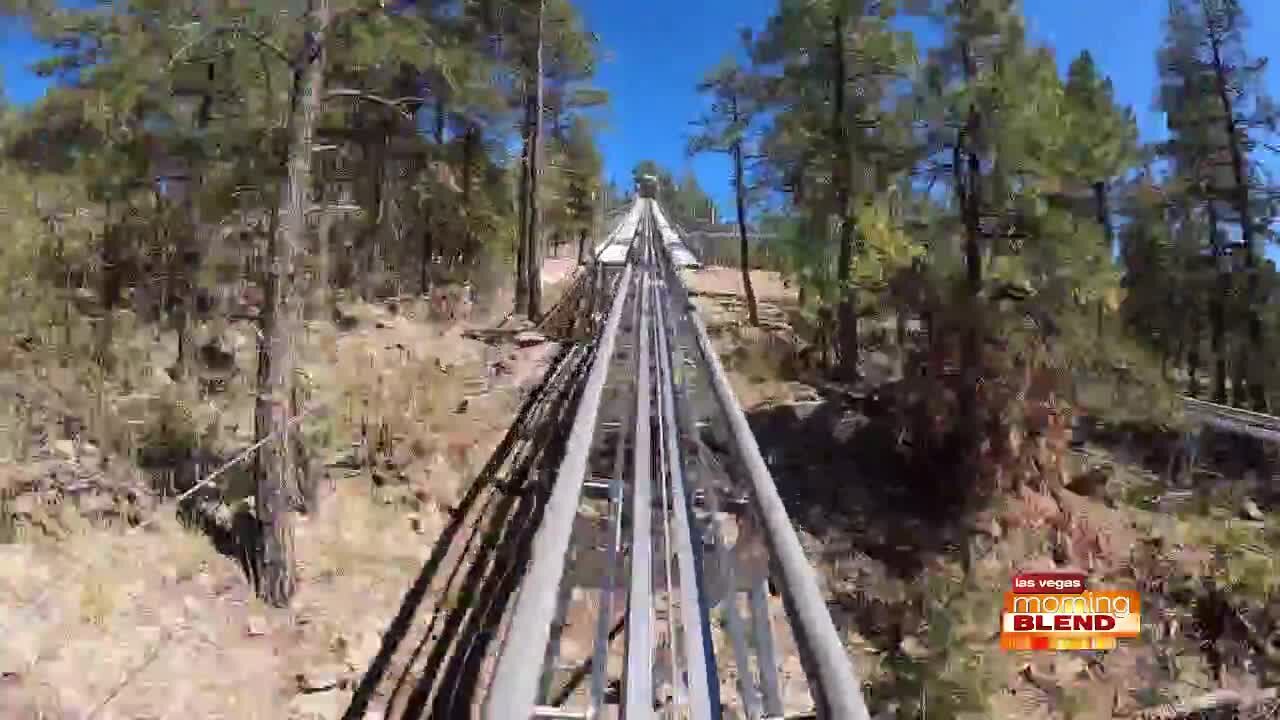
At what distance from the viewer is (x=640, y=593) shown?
15.4 ft

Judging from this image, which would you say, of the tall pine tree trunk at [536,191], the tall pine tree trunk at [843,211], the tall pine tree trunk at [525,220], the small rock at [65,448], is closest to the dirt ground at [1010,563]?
the tall pine tree trunk at [843,211]

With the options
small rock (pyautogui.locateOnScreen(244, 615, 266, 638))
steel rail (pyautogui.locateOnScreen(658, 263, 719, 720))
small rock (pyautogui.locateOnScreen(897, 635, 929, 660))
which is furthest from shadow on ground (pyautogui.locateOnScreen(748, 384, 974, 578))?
small rock (pyautogui.locateOnScreen(244, 615, 266, 638))

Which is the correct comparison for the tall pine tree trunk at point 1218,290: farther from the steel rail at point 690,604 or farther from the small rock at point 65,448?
the small rock at point 65,448

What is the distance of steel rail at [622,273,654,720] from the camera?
3686 millimetres

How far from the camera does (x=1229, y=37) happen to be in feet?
61.2

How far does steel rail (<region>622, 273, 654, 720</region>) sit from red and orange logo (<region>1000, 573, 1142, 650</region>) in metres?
4.87

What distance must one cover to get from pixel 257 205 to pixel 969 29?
11.3 meters

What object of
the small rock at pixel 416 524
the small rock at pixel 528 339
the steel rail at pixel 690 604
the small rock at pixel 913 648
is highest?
the small rock at pixel 528 339

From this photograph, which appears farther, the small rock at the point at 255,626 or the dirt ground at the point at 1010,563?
the dirt ground at the point at 1010,563

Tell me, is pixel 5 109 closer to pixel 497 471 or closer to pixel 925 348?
pixel 497 471

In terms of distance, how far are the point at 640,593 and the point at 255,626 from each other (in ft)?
8.52

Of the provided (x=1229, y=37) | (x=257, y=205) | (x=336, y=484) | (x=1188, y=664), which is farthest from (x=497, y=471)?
(x=1229, y=37)

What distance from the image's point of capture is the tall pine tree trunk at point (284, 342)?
17.9 feet

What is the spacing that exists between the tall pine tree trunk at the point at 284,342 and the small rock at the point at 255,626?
0.24m
